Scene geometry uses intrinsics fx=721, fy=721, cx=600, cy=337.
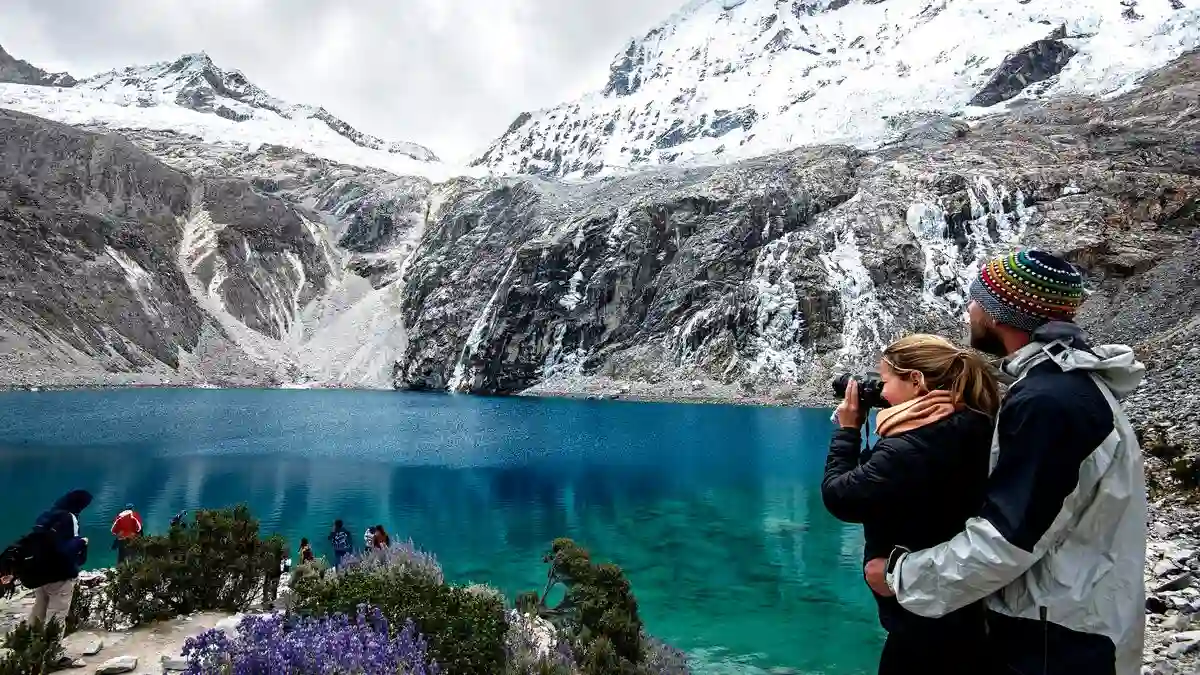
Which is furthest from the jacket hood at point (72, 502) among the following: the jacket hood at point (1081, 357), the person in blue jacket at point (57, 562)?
the jacket hood at point (1081, 357)

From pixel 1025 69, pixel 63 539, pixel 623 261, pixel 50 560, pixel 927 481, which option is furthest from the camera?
pixel 1025 69

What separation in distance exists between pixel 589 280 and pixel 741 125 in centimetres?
11161

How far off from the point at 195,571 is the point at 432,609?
5354 millimetres

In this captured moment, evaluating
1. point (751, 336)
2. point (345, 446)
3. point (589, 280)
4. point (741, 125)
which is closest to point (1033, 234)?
point (751, 336)

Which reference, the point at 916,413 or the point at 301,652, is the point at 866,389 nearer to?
the point at 916,413

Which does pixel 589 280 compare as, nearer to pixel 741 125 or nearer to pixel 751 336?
pixel 751 336

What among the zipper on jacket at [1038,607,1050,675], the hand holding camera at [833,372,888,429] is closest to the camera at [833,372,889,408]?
the hand holding camera at [833,372,888,429]

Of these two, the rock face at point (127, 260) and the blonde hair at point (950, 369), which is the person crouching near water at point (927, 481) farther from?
the rock face at point (127, 260)

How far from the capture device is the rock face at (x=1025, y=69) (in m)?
135

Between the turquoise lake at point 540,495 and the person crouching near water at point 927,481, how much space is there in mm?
10795

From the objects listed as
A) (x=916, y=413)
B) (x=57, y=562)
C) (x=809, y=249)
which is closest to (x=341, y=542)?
(x=57, y=562)

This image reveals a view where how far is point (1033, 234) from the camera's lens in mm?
86000

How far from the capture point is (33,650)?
6934mm

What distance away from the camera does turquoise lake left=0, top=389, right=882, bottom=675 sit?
1639 cm
